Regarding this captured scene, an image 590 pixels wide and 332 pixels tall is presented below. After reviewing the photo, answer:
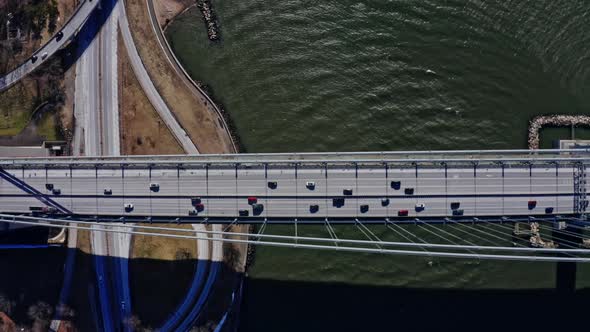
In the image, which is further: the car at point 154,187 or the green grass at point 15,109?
the green grass at point 15,109

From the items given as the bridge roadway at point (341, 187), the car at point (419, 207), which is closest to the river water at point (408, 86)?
the bridge roadway at point (341, 187)

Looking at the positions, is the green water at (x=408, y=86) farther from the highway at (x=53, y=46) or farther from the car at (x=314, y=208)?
the highway at (x=53, y=46)

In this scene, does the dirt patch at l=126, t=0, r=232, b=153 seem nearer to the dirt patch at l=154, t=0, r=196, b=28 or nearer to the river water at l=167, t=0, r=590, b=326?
the dirt patch at l=154, t=0, r=196, b=28

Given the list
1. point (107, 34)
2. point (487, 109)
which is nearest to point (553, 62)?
point (487, 109)

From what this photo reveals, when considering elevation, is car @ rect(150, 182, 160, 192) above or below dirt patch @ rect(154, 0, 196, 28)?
below

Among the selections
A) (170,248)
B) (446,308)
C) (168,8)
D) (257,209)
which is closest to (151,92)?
(168,8)

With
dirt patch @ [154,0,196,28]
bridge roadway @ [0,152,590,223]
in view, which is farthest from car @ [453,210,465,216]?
dirt patch @ [154,0,196,28]
